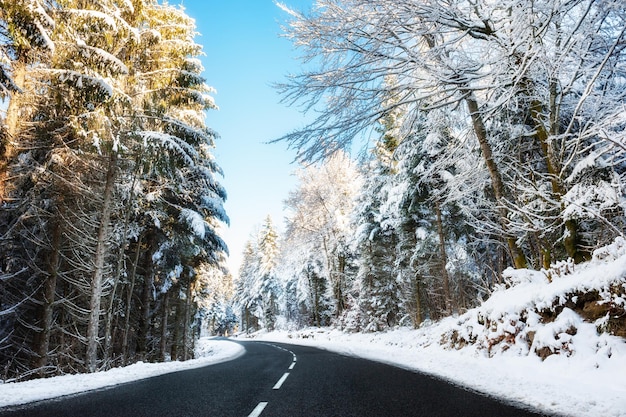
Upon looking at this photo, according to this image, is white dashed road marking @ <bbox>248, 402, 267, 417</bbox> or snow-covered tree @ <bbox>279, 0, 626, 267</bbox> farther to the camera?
snow-covered tree @ <bbox>279, 0, 626, 267</bbox>

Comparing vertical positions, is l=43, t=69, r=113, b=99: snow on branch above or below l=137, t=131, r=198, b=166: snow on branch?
above

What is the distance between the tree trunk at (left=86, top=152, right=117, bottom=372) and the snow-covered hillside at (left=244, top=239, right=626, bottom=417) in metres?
9.76

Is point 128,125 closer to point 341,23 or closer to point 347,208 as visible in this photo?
point 341,23

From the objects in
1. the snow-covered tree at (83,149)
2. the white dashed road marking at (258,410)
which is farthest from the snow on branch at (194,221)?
the white dashed road marking at (258,410)

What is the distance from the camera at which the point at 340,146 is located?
629 centimetres

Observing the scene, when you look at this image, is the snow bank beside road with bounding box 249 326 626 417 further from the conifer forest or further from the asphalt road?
the conifer forest

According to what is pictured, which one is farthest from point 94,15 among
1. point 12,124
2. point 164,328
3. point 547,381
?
point 164,328

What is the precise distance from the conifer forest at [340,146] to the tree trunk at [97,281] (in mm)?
60

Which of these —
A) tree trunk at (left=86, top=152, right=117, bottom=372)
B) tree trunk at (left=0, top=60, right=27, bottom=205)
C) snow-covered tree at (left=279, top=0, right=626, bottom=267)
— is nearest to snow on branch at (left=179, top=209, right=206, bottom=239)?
tree trunk at (left=86, top=152, right=117, bottom=372)

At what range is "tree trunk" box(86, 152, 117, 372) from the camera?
1093 cm

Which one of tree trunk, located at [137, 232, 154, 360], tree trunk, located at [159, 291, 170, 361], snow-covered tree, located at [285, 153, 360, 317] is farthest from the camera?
snow-covered tree, located at [285, 153, 360, 317]

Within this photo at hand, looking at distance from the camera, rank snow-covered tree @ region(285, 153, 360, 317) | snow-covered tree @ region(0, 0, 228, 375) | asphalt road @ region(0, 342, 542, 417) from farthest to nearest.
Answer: snow-covered tree @ region(285, 153, 360, 317), snow-covered tree @ region(0, 0, 228, 375), asphalt road @ region(0, 342, 542, 417)

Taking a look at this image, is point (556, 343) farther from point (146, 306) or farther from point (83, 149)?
point (146, 306)

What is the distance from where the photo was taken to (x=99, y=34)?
11.0 meters
